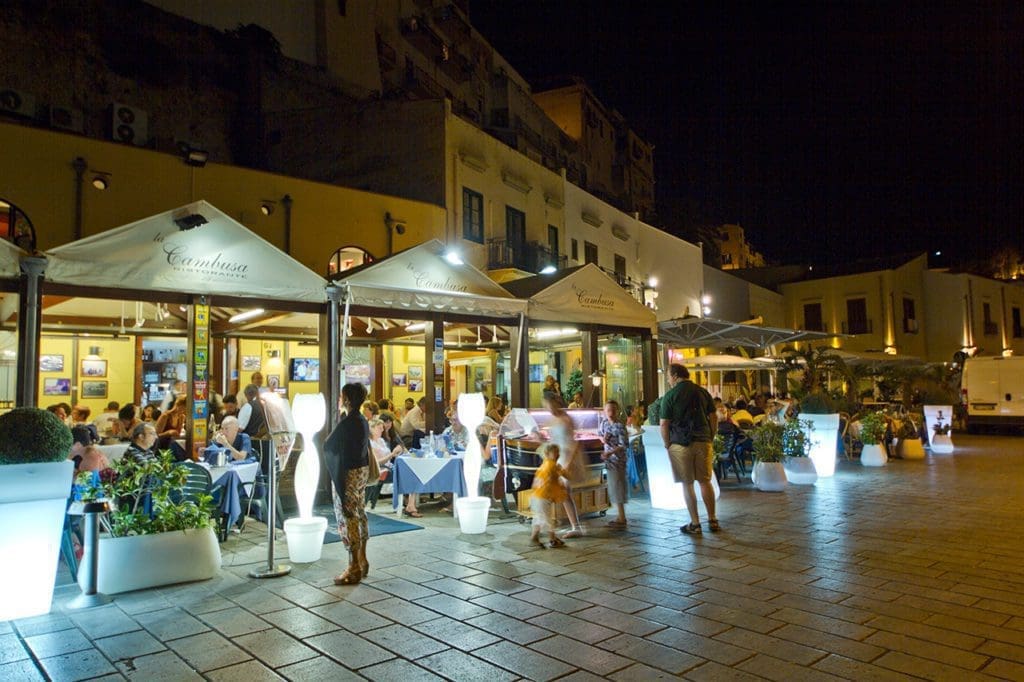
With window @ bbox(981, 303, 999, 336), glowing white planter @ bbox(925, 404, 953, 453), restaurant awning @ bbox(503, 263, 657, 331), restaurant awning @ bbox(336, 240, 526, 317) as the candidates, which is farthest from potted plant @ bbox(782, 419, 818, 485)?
window @ bbox(981, 303, 999, 336)

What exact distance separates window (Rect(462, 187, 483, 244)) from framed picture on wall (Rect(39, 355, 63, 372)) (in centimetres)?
811

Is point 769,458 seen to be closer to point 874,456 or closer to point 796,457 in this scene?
point 796,457

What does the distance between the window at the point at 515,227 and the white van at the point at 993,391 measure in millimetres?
13401

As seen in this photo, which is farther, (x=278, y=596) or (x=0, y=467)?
(x=278, y=596)

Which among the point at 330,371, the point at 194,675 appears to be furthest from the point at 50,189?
the point at 194,675

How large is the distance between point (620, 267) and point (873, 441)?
1145 centimetres

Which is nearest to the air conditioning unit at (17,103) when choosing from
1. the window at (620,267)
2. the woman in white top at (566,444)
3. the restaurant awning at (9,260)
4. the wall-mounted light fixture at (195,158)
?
the wall-mounted light fixture at (195,158)

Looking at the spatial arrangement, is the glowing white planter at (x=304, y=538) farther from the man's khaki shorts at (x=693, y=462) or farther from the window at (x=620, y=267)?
the window at (x=620, y=267)

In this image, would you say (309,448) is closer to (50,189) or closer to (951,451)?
(50,189)

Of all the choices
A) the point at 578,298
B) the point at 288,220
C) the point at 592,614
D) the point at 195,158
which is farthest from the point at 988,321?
the point at 592,614

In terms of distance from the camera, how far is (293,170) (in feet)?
51.9

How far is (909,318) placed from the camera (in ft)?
106

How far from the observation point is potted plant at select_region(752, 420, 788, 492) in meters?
A: 9.45

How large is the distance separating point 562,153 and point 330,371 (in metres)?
25.5
